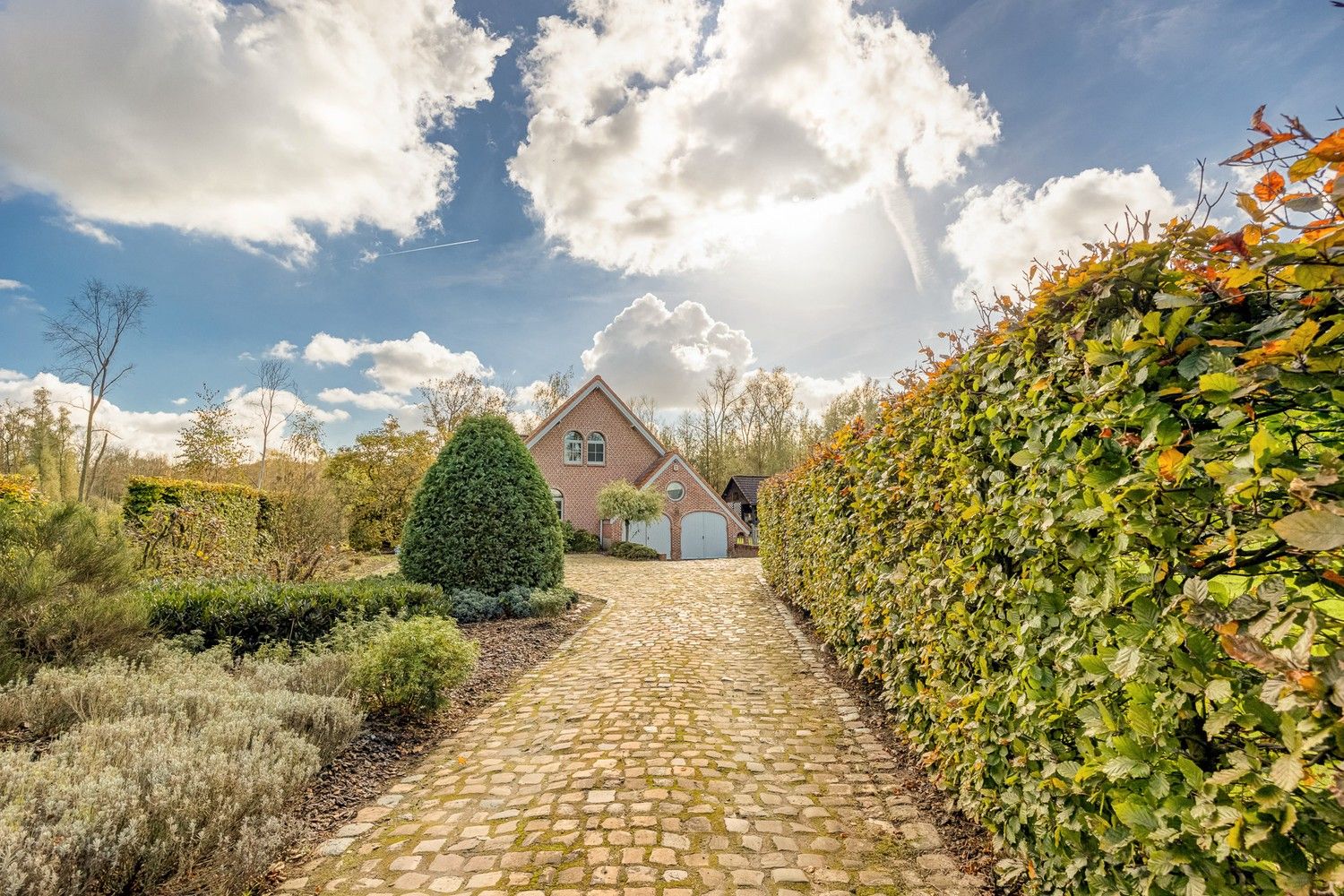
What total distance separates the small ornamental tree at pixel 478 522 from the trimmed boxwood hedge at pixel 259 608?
1.95m

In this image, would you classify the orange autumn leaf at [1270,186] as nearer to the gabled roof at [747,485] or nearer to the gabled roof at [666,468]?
the gabled roof at [666,468]

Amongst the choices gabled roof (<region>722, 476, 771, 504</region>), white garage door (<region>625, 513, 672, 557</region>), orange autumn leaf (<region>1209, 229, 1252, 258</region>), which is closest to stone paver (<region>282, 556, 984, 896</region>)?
orange autumn leaf (<region>1209, 229, 1252, 258</region>)

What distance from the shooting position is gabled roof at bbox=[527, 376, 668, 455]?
2723 cm

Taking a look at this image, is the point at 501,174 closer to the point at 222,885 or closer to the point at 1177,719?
the point at 222,885

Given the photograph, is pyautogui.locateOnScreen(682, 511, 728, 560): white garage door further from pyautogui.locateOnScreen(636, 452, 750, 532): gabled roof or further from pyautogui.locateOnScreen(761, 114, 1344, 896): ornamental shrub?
pyautogui.locateOnScreen(761, 114, 1344, 896): ornamental shrub

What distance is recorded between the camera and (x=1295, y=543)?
123cm

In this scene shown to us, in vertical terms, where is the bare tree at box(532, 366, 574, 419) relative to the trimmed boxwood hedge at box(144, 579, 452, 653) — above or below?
above

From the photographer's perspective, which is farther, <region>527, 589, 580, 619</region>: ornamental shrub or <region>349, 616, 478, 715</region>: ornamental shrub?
<region>527, 589, 580, 619</region>: ornamental shrub

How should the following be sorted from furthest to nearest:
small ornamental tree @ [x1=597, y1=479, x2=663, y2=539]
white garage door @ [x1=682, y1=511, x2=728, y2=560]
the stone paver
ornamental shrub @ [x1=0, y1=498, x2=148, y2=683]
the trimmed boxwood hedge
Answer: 1. white garage door @ [x1=682, y1=511, x2=728, y2=560]
2. small ornamental tree @ [x1=597, y1=479, x2=663, y2=539]
3. the trimmed boxwood hedge
4. ornamental shrub @ [x1=0, y1=498, x2=148, y2=683]
5. the stone paver

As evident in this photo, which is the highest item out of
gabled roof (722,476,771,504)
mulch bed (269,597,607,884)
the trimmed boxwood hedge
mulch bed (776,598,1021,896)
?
gabled roof (722,476,771,504)

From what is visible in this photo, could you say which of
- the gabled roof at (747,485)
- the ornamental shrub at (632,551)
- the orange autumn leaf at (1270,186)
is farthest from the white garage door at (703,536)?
the orange autumn leaf at (1270,186)

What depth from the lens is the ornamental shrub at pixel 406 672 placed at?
521 cm

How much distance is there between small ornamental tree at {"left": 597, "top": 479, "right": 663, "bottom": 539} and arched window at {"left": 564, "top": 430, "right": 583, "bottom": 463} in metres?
2.88

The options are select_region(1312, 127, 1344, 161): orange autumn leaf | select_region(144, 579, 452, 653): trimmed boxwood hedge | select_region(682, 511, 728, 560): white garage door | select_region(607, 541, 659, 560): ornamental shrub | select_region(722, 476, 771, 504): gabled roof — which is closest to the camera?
select_region(1312, 127, 1344, 161): orange autumn leaf
